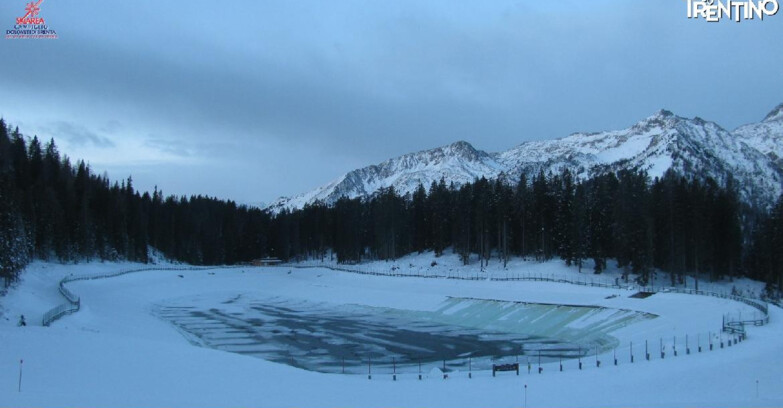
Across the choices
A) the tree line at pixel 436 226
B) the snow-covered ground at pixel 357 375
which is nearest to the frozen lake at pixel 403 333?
the snow-covered ground at pixel 357 375

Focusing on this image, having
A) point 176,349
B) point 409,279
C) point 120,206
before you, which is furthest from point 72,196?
point 176,349

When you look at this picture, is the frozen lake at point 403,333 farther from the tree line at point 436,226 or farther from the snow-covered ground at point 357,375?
the tree line at point 436,226

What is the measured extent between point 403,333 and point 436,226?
64.5 metres

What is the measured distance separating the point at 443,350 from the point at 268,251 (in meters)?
123

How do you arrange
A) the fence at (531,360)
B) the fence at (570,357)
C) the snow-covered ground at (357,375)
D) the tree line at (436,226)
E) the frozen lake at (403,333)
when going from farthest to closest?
1. the tree line at (436,226)
2. the frozen lake at (403,333)
3. the fence at (570,357)
4. the fence at (531,360)
5. the snow-covered ground at (357,375)

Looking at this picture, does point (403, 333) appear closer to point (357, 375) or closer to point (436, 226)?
point (357, 375)

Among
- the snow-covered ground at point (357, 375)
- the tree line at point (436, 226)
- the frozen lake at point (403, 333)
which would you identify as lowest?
the frozen lake at point (403, 333)

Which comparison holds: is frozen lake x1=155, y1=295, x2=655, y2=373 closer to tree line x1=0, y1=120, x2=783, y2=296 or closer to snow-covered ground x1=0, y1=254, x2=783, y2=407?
snow-covered ground x1=0, y1=254, x2=783, y2=407

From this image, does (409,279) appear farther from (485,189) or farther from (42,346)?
(42,346)

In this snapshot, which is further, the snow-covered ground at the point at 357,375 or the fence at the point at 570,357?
the fence at the point at 570,357

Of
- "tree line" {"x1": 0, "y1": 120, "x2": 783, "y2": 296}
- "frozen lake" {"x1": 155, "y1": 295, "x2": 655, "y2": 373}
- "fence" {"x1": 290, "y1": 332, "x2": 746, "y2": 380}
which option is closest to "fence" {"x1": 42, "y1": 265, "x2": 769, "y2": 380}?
"fence" {"x1": 290, "y1": 332, "x2": 746, "y2": 380}

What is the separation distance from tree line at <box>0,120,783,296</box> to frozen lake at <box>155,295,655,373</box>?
69.9ft

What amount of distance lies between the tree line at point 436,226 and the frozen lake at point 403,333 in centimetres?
2129

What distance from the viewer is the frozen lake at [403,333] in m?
38.9
